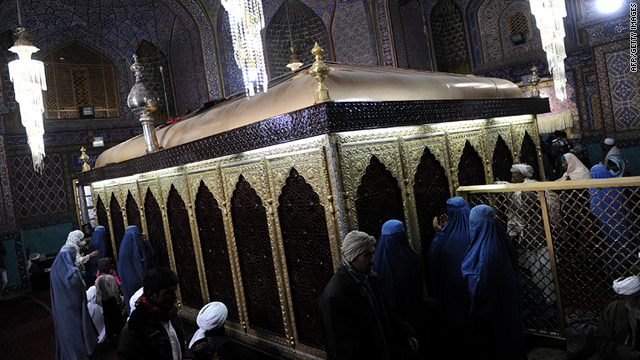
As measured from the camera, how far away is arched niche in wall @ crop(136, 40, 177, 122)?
1080cm

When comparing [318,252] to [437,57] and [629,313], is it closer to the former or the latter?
[629,313]

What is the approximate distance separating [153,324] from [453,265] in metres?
1.75

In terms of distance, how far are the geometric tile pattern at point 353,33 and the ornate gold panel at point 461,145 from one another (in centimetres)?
529

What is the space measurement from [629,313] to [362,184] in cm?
152

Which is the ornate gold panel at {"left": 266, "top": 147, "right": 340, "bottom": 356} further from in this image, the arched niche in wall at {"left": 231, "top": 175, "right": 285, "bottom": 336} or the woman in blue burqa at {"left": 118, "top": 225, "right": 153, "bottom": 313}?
the woman in blue burqa at {"left": 118, "top": 225, "right": 153, "bottom": 313}

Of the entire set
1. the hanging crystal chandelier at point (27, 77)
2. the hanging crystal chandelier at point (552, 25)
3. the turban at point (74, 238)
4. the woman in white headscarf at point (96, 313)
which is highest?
the hanging crystal chandelier at point (27, 77)

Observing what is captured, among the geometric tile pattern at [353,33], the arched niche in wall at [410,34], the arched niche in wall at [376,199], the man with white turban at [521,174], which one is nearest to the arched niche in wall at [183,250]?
the arched niche in wall at [376,199]

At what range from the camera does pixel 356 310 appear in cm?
199

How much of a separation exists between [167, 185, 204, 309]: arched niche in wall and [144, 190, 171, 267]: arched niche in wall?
216 mm

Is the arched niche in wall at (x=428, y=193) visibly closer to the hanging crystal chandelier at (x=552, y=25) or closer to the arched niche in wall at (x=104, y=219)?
the hanging crystal chandelier at (x=552, y=25)

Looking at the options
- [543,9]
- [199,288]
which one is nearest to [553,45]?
[543,9]

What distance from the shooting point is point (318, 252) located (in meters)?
2.78

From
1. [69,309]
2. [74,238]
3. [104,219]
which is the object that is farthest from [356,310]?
[104,219]

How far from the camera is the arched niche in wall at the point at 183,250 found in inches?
167
